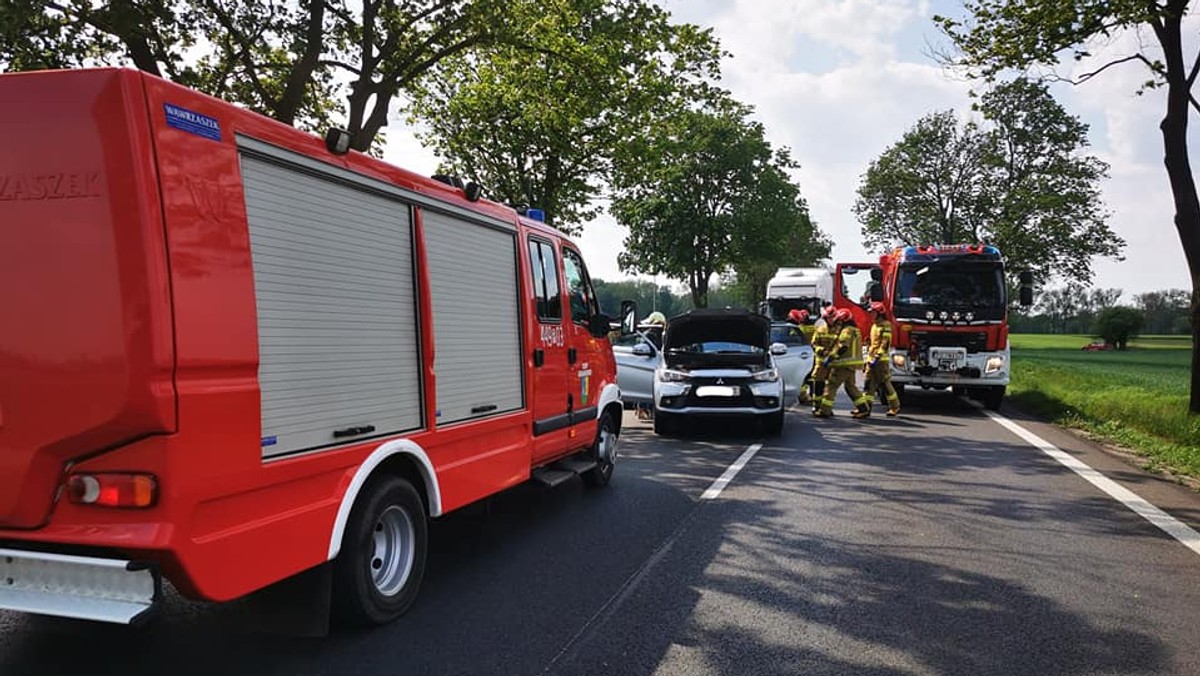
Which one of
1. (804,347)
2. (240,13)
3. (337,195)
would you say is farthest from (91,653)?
(804,347)

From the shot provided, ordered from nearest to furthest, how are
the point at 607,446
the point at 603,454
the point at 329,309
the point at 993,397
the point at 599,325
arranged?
1. the point at 329,309
2. the point at 599,325
3. the point at 603,454
4. the point at 607,446
5. the point at 993,397

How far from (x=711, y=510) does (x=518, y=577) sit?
7.56ft

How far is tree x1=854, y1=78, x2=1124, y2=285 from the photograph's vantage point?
138 feet

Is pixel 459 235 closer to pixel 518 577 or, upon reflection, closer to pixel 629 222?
pixel 518 577

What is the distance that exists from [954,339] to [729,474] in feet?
26.6

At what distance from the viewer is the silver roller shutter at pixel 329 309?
11.5 ft

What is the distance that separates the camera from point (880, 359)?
45.8 ft

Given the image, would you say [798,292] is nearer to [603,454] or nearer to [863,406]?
[863,406]

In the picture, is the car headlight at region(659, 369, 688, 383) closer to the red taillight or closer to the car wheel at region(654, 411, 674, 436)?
the car wheel at region(654, 411, 674, 436)

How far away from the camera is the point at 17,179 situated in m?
3.08

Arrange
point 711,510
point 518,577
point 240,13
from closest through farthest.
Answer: point 518,577, point 711,510, point 240,13

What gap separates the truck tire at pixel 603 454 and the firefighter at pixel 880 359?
726 cm

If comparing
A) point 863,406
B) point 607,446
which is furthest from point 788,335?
point 607,446

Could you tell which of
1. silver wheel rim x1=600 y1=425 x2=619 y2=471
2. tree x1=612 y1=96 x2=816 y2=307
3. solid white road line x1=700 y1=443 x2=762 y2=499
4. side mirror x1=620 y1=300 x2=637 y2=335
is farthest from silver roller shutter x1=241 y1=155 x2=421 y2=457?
tree x1=612 y1=96 x2=816 y2=307
